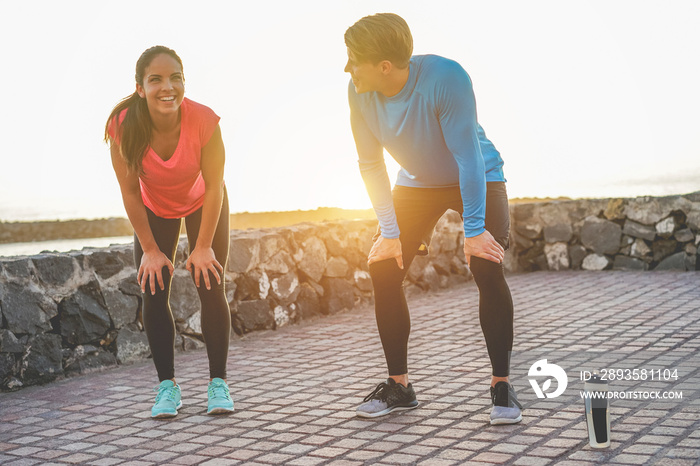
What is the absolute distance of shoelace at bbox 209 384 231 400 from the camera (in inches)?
173

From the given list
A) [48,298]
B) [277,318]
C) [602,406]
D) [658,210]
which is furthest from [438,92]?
[658,210]

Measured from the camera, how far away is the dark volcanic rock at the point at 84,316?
5668mm

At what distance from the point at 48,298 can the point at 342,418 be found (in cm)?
243

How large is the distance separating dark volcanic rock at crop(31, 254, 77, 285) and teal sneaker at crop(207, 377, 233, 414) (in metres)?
1.76

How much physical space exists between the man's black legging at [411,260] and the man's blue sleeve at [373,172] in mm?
104

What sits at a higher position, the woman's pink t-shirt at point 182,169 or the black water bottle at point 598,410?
the woman's pink t-shirt at point 182,169

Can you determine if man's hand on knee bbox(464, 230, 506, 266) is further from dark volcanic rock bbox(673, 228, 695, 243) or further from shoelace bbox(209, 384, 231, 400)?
dark volcanic rock bbox(673, 228, 695, 243)

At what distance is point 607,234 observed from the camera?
1002cm

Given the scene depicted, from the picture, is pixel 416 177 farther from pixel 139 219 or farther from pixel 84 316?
pixel 84 316

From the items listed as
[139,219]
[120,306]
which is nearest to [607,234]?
[120,306]

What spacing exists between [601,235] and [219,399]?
22.2 ft

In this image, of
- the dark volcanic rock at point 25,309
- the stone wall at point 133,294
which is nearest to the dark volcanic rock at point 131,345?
the stone wall at point 133,294

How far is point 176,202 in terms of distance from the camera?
4363 mm

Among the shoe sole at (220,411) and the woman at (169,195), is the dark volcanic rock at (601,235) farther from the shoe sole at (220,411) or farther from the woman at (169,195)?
the shoe sole at (220,411)
